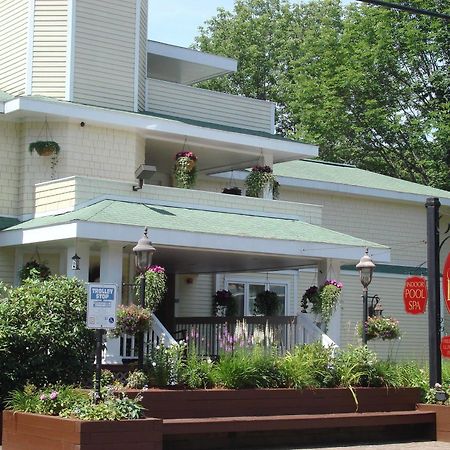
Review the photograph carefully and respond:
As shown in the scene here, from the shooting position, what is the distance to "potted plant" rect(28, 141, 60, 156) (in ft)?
69.4

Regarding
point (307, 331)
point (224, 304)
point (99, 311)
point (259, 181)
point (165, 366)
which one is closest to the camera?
point (99, 311)

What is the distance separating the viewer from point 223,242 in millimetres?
19453

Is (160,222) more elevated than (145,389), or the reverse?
(160,222)

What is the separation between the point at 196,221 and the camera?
2030 centimetres

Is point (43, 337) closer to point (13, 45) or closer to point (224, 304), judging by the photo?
point (13, 45)

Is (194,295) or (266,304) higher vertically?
(194,295)

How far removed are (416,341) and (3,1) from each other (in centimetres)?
1710

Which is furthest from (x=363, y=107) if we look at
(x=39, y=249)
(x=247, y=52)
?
(x=39, y=249)

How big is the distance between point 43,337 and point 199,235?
199 inches

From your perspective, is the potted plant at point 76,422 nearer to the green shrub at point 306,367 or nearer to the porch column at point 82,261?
the green shrub at point 306,367

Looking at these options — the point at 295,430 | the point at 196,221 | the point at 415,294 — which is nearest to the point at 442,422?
the point at 295,430

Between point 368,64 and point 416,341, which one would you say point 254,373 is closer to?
point 416,341

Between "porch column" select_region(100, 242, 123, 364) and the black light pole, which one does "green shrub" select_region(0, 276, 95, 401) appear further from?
the black light pole

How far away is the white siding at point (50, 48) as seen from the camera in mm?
22406
